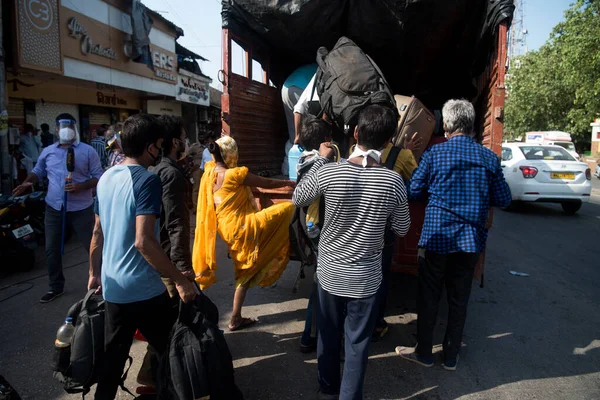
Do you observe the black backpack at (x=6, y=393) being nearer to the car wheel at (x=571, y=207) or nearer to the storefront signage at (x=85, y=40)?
the car wheel at (x=571, y=207)

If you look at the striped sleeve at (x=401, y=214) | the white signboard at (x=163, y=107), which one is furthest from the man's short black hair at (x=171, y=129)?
the white signboard at (x=163, y=107)

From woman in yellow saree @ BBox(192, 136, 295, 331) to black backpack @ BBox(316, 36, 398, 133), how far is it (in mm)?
769

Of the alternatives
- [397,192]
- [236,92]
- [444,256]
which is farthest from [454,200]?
[236,92]

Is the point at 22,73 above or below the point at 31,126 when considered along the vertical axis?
above

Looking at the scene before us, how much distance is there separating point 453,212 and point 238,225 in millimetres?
1533

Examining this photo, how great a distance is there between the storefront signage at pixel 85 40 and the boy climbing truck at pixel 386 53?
792 cm

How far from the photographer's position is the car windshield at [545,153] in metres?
9.16

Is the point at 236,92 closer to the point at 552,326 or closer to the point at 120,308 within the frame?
the point at 120,308

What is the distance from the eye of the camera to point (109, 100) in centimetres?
1345

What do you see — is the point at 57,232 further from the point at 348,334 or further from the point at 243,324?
the point at 348,334

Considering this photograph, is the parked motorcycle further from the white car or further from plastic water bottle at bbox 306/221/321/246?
the white car

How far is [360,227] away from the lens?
2.11 metres

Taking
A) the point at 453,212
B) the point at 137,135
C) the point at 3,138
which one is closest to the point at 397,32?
the point at 453,212

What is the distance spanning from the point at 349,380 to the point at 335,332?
0.83 feet
